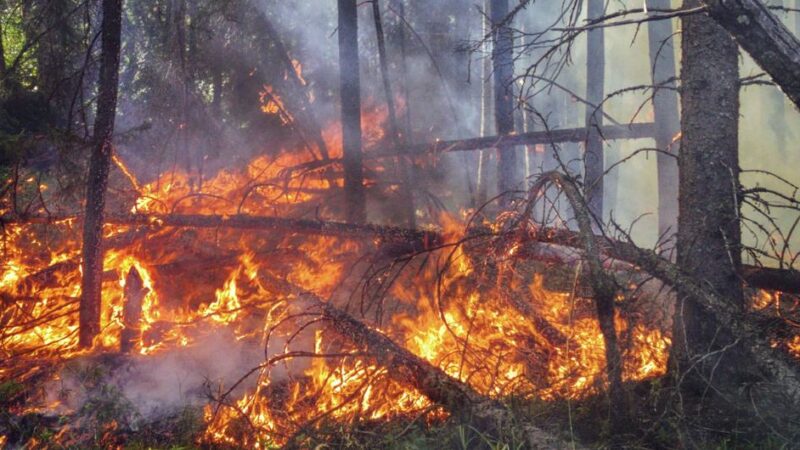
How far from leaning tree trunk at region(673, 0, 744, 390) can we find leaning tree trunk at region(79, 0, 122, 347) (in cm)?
609

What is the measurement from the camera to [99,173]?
6.27 meters

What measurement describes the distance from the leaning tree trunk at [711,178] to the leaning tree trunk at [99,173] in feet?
20.0

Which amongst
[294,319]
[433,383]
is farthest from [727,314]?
[294,319]

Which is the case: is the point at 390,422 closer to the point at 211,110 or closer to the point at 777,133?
the point at 211,110

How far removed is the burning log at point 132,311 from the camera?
633cm

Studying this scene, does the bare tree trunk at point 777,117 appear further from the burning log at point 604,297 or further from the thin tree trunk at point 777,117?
the burning log at point 604,297

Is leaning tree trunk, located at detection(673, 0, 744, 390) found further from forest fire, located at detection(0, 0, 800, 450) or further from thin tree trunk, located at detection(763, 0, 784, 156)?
thin tree trunk, located at detection(763, 0, 784, 156)

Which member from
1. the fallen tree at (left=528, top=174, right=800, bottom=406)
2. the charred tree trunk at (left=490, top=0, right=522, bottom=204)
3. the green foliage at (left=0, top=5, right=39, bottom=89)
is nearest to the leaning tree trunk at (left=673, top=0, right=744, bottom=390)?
the fallen tree at (left=528, top=174, right=800, bottom=406)

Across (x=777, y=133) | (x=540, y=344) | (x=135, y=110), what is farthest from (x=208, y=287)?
(x=777, y=133)

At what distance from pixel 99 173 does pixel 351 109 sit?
411 centimetres

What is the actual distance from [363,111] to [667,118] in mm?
7263

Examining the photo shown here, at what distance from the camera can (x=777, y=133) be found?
26.3 meters

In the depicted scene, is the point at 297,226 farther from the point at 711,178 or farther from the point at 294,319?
the point at 711,178

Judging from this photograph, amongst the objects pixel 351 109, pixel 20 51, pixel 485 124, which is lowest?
pixel 351 109
